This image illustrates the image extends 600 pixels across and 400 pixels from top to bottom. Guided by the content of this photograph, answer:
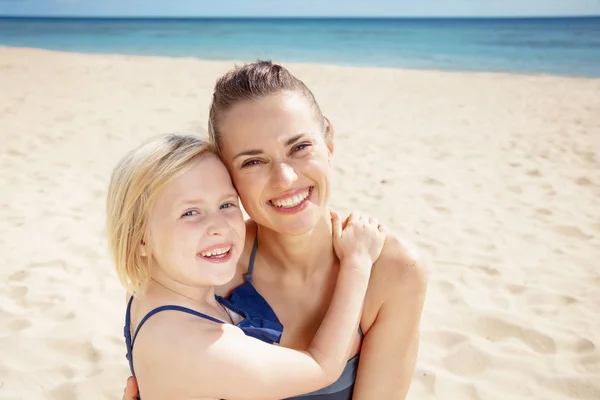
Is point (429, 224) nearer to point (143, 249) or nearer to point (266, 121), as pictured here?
point (266, 121)

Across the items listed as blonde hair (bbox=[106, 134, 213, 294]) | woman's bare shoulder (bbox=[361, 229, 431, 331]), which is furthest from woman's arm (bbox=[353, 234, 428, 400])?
blonde hair (bbox=[106, 134, 213, 294])

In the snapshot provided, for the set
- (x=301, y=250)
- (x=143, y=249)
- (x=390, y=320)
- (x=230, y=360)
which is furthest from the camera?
(x=301, y=250)

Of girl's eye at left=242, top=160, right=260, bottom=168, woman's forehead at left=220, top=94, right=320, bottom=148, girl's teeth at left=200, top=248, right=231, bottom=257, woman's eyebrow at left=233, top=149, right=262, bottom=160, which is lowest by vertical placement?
girl's teeth at left=200, top=248, right=231, bottom=257

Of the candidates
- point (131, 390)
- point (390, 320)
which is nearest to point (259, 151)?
point (390, 320)

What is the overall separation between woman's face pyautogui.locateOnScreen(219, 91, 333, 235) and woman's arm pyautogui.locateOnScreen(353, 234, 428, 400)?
34 centimetres

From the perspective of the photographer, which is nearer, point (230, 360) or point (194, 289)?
point (230, 360)

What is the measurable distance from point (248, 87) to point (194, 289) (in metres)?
0.73

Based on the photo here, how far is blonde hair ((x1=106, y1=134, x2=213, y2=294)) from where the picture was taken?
179 centimetres

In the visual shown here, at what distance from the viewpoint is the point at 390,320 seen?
1980mm

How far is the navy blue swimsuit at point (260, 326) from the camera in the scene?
1.91 m

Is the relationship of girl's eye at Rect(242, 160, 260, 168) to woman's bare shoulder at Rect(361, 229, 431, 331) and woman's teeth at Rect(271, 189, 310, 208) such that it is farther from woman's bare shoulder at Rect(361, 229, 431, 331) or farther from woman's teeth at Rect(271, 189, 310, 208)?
woman's bare shoulder at Rect(361, 229, 431, 331)

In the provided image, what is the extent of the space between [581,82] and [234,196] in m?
13.7

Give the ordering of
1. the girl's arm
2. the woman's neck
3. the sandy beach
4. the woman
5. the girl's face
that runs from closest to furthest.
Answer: the girl's arm < the girl's face < the woman < the woman's neck < the sandy beach

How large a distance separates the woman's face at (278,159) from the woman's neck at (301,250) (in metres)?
0.15
